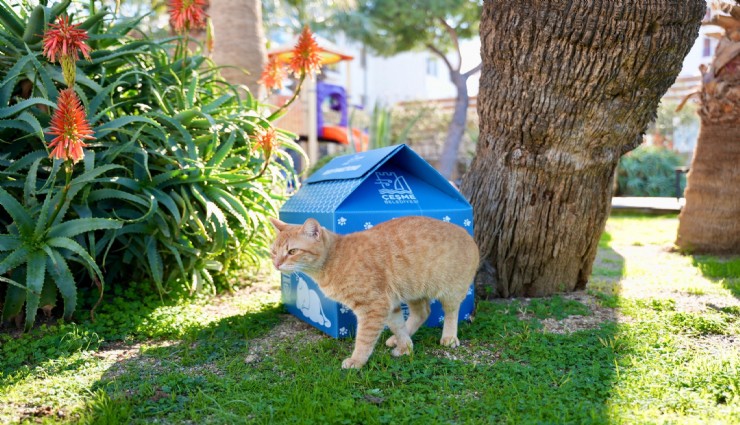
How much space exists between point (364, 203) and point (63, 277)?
6.82 ft

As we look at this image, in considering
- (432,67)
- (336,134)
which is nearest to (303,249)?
(336,134)

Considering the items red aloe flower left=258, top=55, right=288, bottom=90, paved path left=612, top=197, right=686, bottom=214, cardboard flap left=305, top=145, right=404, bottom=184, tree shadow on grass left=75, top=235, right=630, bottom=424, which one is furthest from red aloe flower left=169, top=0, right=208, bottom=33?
paved path left=612, top=197, right=686, bottom=214

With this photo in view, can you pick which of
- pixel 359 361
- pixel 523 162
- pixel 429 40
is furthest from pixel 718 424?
pixel 429 40

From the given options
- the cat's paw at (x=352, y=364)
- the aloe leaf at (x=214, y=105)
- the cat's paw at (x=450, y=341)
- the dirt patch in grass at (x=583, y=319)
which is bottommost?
the dirt patch in grass at (x=583, y=319)

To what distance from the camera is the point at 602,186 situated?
4539 millimetres

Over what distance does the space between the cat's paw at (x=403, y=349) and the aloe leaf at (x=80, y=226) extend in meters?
2.00

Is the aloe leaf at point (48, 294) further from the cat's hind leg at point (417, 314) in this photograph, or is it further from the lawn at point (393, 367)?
the cat's hind leg at point (417, 314)

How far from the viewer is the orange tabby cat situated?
3.36 meters

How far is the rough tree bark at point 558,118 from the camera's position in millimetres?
3832

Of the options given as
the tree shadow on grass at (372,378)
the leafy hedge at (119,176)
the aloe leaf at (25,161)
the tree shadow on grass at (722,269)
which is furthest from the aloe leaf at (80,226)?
the tree shadow on grass at (722,269)

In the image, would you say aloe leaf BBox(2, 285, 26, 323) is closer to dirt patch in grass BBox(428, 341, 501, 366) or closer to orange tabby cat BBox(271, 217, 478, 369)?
orange tabby cat BBox(271, 217, 478, 369)

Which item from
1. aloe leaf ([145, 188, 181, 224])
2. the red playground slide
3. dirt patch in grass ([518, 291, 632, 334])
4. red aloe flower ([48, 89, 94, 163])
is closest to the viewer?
red aloe flower ([48, 89, 94, 163])

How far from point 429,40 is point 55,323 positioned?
21077 mm

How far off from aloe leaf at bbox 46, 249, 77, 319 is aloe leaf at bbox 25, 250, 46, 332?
0.07 metres
